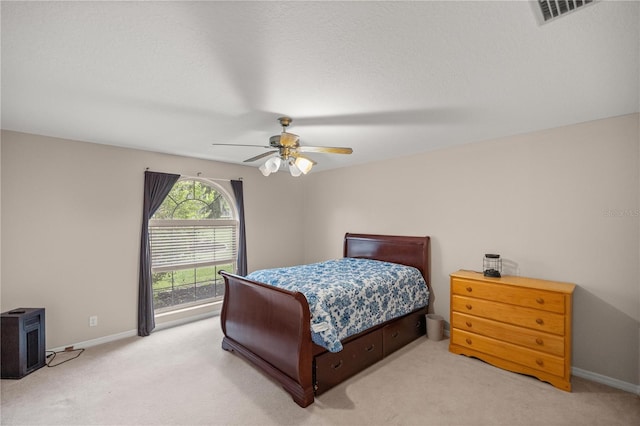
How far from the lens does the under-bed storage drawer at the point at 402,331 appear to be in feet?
10.5

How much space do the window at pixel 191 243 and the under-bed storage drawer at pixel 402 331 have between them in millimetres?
2877

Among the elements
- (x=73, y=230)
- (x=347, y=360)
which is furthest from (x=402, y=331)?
(x=73, y=230)

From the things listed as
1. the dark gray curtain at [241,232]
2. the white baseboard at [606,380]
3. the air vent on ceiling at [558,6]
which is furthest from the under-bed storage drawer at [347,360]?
the air vent on ceiling at [558,6]

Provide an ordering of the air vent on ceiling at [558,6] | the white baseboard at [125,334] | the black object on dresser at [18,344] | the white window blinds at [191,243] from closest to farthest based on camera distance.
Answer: the air vent on ceiling at [558,6] → the black object on dresser at [18,344] → the white baseboard at [125,334] → the white window blinds at [191,243]

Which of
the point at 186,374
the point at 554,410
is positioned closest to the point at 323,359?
the point at 186,374

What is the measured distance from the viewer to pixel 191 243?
4465mm

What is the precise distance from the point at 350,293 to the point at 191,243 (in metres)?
2.82

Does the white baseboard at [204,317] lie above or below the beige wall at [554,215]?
below

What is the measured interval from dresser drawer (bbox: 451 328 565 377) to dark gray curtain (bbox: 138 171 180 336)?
153 inches

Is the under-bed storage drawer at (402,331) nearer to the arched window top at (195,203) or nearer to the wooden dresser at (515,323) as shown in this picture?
the wooden dresser at (515,323)

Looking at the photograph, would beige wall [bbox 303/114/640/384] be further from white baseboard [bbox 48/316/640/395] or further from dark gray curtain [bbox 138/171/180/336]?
dark gray curtain [bbox 138/171/180/336]

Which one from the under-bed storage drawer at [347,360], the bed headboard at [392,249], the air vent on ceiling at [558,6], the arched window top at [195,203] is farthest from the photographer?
the arched window top at [195,203]

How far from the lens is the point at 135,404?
2.39 meters

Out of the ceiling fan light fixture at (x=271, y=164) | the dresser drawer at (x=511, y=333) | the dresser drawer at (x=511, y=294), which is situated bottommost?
the dresser drawer at (x=511, y=333)
